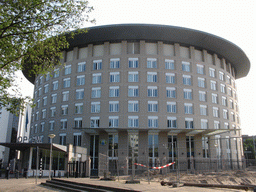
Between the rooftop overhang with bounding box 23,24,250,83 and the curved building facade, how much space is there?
17 cm

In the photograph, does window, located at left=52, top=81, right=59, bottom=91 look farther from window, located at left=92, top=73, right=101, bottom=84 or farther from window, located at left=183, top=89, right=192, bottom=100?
window, located at left=183, top=89, right=192, bottom=100

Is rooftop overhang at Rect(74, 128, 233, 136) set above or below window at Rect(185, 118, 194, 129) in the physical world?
below

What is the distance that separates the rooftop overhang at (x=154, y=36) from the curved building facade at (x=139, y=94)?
0.55 ft

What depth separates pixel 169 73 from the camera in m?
44.6

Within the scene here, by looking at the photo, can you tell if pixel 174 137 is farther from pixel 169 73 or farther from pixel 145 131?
pixel 169 73

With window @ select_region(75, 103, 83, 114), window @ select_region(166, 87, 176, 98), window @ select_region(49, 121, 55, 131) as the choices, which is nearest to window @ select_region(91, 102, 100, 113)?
window @ select_region(75, 103, 83, 114)

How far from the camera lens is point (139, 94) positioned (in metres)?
43.3

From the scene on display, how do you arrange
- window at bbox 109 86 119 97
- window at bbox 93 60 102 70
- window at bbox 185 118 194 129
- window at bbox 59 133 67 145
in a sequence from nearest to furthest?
window at bbox 185 118 194 129 < window at bbox 109 86 119 97 < window at bbox 59 133 67 145 < window at bbox 93 60 102 70

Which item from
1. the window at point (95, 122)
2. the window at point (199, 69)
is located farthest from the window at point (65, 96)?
the window at point (199, 69)

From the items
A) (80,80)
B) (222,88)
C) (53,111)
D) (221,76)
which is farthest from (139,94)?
(221,76)

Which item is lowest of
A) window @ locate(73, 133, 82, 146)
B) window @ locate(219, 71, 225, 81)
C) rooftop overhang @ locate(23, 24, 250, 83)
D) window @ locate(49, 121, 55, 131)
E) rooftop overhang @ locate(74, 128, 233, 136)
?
window @ locate(73, 133, 82, 146)

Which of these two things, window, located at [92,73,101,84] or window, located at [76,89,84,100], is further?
window, located at [76,89,84,100]

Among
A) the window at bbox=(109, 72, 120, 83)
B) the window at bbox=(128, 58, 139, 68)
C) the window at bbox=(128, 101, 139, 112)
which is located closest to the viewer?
the window at bbox=(128, 101, 139, 112)

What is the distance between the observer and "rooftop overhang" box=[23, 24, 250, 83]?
4347 centimetres
